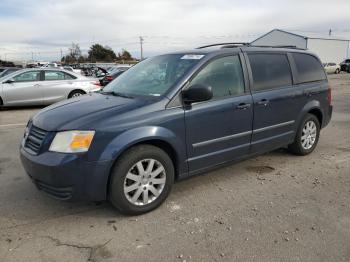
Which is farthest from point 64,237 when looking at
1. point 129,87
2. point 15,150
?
point 15,150

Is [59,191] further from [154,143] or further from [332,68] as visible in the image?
[332,68]

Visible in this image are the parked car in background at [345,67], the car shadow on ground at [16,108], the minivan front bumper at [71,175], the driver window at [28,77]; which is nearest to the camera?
the minivan front bumper at [71,175]

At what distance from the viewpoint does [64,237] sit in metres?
3.32

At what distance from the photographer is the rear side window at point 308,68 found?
18.1 ft

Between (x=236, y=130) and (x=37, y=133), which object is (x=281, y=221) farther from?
(x=37, y=133)

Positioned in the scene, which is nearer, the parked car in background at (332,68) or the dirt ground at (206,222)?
the dirt ground at (206,222)

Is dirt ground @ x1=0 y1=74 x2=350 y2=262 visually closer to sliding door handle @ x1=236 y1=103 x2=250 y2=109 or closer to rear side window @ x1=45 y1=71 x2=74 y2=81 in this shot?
sliding door handle @ x1=236 y1=103 x2=250 y2=109

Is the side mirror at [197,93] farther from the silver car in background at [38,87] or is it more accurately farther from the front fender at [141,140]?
the silver car in background at [38,87]

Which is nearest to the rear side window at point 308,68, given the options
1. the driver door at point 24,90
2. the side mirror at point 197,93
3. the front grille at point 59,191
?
the side mirror at point 197,93

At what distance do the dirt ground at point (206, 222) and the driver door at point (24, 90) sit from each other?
7.64 metres

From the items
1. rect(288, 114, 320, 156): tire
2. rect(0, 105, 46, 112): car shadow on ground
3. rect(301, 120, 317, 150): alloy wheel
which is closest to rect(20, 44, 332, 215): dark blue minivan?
rect(288, 114, 320, 156): tire

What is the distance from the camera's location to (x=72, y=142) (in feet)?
11.2

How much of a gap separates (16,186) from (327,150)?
4.89 m

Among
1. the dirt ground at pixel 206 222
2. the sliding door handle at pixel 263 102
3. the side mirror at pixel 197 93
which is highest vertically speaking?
the side mirror at pixel 197 93
